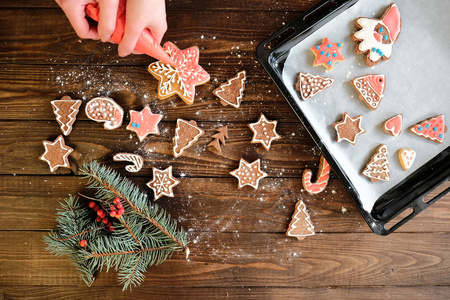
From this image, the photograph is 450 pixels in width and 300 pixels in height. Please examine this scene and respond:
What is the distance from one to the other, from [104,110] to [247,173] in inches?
22.3

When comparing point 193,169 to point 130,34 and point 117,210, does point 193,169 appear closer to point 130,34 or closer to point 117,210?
point 117,210

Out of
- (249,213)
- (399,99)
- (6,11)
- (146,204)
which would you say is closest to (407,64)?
Result: (399,99)

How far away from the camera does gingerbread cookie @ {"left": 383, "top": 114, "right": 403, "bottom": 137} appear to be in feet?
4.01

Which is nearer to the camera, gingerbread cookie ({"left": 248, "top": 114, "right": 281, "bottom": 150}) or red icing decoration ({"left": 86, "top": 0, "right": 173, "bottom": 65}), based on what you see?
red icing decoration ({"left": 86, "top": 0, "right": 173, "bottom": 65})

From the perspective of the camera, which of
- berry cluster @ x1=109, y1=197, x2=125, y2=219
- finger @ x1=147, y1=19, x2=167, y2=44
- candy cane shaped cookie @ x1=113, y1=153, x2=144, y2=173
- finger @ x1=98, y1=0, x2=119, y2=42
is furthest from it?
candy cane shaped cookie @ x1=113, y1=153, x2=144, y2=173

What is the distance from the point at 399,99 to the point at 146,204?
3.29 feet

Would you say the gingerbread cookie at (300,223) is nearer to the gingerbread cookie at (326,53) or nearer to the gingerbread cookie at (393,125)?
the gingerbread cookie at (393,125)

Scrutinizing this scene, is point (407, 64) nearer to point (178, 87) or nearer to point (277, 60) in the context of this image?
point (277, 60)

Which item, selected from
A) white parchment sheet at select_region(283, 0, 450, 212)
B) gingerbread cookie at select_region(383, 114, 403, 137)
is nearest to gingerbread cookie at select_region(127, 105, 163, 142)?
white parchment sheet at select_region(283, 0, 450, 212)

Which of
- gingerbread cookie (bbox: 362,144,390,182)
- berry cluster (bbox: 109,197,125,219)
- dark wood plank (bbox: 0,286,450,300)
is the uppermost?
gingerbread cookie (bbox: 362,144,390,182)

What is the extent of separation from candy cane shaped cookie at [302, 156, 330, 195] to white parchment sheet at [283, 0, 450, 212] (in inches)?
2.2

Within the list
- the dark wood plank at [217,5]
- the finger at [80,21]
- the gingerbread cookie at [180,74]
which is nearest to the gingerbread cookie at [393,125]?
the dark wood plank at [217,5]

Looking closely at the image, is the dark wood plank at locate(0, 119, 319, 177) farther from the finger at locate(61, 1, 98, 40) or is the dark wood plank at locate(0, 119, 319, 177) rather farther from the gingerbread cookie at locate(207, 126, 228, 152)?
the finger at locate(61, 1, 98, 40)

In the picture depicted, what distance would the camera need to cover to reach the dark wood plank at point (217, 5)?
1.24 metres
